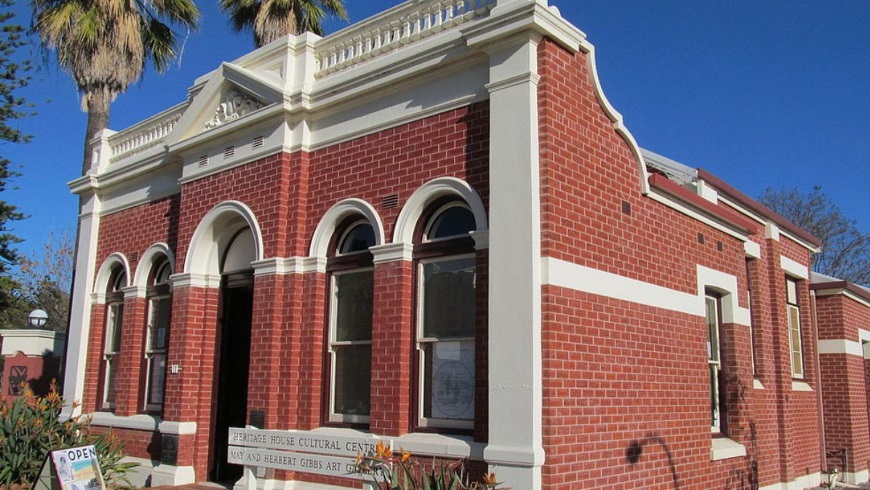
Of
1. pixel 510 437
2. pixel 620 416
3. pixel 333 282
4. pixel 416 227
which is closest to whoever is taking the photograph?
pixel 510 437

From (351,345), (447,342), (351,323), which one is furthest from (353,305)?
(447,342)

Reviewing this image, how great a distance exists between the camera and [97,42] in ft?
57.9

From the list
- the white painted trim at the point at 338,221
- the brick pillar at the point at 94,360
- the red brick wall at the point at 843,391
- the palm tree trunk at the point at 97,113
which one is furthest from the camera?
the palm tree trunk at the point at 97,113

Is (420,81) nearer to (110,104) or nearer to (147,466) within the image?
(147,466)

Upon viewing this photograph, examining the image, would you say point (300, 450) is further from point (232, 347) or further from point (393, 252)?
point (232, 347)

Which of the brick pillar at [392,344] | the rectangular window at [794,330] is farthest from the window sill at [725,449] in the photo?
the brick pillar at [392,344]

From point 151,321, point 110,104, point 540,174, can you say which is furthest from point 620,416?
point 110,104

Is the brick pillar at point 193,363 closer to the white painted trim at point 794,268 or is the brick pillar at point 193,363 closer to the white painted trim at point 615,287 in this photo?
the white painted trim at point 615,287

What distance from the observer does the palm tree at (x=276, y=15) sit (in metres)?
19.9

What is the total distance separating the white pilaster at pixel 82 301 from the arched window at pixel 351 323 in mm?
6558

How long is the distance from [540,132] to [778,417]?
24.8 ft

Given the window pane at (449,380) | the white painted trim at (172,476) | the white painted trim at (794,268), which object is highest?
the white painted trim at (794,268)

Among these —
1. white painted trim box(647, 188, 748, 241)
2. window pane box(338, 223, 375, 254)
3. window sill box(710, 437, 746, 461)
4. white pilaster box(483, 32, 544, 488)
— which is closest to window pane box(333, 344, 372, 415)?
window pane box(338, 223, 375, 254)

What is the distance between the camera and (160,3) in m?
18.6
